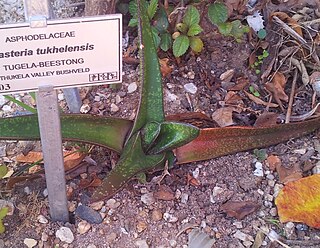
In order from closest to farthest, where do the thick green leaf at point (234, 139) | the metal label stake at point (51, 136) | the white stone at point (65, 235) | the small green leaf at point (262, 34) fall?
1. the metal label stake at point (51, 136)
2. the white stone at point (65, 235)
3. the thick green leaf at point (234, 139)
4. the small green leaf at point (262, 34)

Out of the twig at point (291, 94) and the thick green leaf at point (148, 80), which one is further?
the twig at point (291, 94)

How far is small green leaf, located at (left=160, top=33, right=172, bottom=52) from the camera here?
154cm

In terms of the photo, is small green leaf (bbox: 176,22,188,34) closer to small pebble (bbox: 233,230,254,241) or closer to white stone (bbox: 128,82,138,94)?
white stone (bbox: 128,82,138,94)

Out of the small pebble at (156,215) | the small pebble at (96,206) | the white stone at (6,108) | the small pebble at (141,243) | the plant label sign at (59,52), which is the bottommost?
the small pebble at (141,243)

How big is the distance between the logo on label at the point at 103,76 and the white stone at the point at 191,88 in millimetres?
497

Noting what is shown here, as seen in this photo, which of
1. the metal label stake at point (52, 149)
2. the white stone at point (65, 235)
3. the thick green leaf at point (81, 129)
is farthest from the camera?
the white stone at point (65, 235)

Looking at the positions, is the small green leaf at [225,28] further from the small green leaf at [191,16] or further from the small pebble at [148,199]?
the small pebble at [148,199]

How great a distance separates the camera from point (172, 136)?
4.08ft

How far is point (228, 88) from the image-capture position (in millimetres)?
1590

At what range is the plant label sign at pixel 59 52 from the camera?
0.96m

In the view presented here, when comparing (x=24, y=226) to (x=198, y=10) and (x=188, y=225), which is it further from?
(x=198, y=10)

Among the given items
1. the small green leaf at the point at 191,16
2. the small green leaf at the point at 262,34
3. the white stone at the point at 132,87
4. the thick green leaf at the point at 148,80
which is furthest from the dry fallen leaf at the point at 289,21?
the thick green leaf at the point at 148,80

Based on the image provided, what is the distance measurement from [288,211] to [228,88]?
404mm

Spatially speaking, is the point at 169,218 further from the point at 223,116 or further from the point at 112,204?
the point at 223,116
